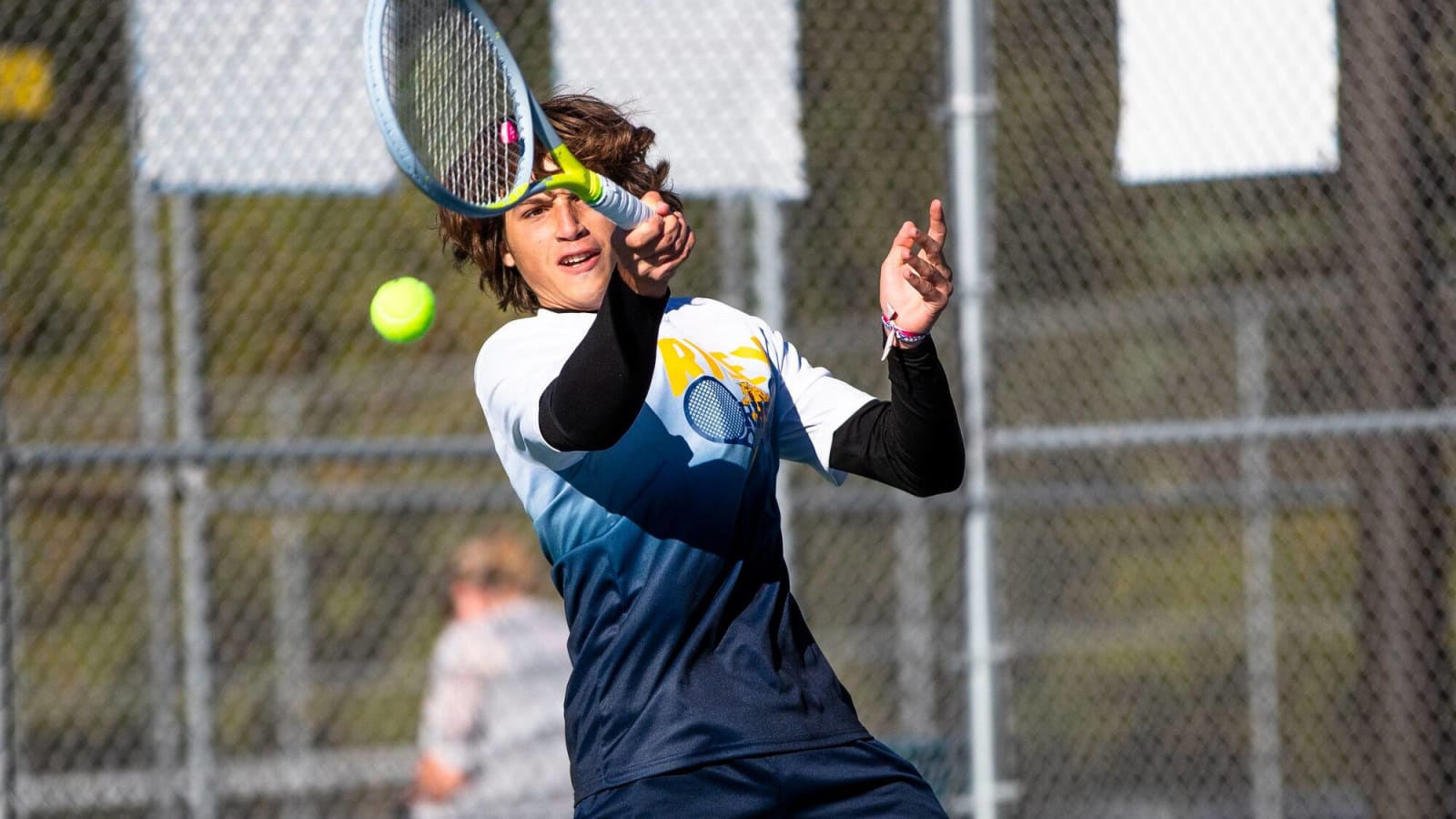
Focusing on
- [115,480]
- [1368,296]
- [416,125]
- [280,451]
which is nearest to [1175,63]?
[1368,296]

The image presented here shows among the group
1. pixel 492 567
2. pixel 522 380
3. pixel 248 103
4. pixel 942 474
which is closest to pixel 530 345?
pixel 522 380

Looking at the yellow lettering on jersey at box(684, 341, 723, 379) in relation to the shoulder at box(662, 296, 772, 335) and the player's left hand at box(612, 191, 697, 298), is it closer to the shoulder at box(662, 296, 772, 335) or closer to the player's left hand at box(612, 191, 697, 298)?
the shoulder at box(662, 296, 772, 335)

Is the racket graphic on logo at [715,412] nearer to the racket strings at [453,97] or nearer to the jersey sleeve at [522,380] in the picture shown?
the jersey sleeve at [522,380]

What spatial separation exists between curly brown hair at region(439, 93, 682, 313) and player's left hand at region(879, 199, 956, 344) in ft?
1.16

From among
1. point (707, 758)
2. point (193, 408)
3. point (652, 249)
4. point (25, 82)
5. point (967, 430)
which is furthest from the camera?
point (25, 82)

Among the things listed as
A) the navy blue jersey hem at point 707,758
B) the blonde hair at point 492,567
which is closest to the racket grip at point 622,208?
the navy blue jersey hem at point 707,758

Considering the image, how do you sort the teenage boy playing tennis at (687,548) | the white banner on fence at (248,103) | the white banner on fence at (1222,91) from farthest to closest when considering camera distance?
the white banner on fence at (1222,91), the white banner on fence at (248,103), the teenage boy playing tennis at (687,548)

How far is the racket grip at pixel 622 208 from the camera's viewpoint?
→ 1962mm

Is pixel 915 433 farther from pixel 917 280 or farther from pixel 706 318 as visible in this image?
pixel 706 318

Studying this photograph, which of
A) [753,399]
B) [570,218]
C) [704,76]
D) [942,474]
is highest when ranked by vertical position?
[704,76]

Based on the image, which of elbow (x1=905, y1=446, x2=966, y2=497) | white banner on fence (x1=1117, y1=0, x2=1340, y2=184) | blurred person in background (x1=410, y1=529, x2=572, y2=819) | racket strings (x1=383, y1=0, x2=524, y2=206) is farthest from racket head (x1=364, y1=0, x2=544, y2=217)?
blurred person in background (x1=410, y1=529, x2=572, y2=819)

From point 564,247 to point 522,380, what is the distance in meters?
0.22

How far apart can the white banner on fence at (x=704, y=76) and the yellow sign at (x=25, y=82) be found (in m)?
1.62

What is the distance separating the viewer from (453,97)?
7.64ft
